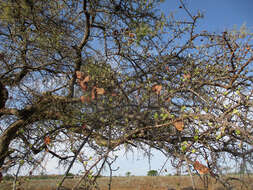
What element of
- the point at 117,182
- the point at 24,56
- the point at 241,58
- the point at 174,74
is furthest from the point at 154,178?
the point at 24,56

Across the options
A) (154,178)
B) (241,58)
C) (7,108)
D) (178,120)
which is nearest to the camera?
(178,120)

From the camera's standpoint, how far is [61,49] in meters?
3.49

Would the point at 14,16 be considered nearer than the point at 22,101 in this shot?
Yes

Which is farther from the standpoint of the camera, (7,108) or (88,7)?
(7,108)

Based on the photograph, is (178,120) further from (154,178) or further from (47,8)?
(154,178)

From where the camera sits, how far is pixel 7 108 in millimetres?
4457

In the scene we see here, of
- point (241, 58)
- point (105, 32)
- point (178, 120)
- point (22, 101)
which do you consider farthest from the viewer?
point (22, 101)

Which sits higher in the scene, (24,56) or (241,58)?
(24,56)

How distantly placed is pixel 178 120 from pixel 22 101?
3474mm

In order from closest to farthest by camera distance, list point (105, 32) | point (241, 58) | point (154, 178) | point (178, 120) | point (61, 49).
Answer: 1. point (178, 120)
2. point (241, 58)
3. point (61, 49)
4. point (105, 32)
5. point (154, 178)

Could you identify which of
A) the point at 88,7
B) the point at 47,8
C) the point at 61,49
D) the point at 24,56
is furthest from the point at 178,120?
the point at 24,56

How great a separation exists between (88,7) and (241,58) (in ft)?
8.28

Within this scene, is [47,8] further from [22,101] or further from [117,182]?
[117,182]

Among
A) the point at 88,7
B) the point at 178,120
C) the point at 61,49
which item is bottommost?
the point at 178,120
